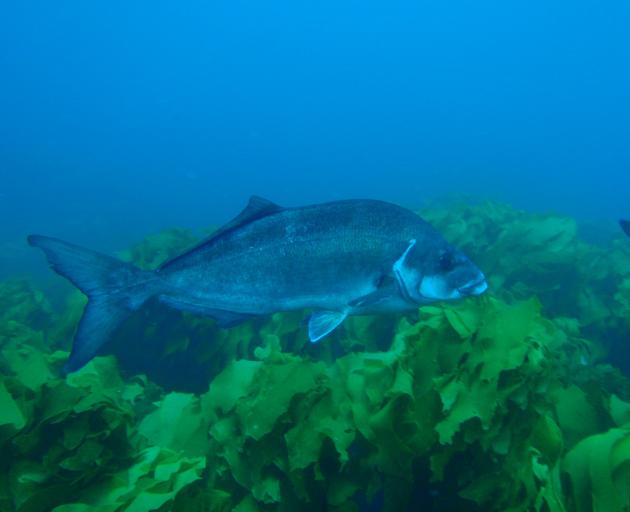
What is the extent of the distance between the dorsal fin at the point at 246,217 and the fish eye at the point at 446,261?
137 centimetres

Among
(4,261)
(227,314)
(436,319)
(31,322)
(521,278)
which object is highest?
(436,319)

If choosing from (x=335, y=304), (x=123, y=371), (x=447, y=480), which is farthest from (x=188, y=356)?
(x=447, y=480)

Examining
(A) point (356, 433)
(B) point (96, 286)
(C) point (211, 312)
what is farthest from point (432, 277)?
(B) point (96, 286)

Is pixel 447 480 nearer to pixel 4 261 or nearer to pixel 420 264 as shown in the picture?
pixel 420 264

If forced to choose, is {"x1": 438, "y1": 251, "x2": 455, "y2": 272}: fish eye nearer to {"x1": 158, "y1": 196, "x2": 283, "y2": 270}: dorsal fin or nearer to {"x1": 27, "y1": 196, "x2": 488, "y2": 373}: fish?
{"x1": 27, "y1": 196, "x2": 488, "y2": 373}: fish

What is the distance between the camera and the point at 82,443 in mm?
2492

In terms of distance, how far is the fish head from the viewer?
329 centimetres

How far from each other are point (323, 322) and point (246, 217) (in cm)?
106

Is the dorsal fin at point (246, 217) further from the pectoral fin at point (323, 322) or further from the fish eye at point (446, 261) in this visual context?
the fish eye at point (446, 261)

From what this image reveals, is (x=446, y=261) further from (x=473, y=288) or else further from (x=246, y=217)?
(x=246, y=217)

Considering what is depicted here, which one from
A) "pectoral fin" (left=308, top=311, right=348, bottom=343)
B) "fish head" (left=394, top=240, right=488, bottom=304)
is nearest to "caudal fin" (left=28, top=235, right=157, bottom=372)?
"pectoral fin" (left=308, top=311, right=348, bottom=343)

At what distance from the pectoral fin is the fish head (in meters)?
0.56

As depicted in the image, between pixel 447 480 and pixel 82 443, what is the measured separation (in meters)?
2.15

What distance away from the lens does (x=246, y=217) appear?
11.3 feet
